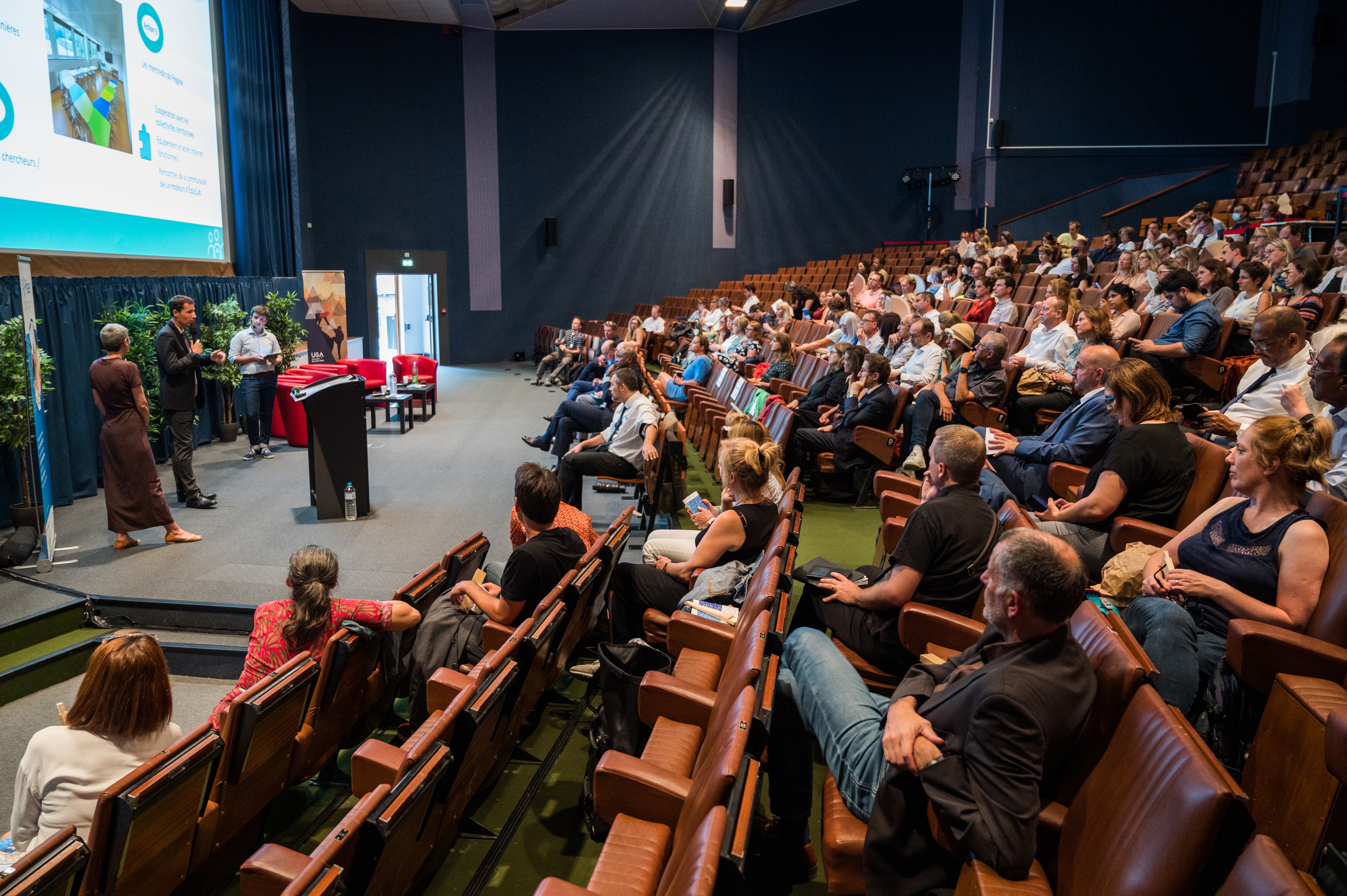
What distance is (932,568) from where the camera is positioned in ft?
8.41

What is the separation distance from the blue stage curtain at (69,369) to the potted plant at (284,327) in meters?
1.77

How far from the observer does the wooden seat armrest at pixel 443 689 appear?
2.38 metres

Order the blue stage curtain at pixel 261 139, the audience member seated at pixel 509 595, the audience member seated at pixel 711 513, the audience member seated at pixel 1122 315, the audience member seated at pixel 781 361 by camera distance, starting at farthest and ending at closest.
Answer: the blue stage curtain at pixel 261 139 < the audience member seated at pixel 781 361 < the audience member seated at pixel 1122 315 < the audience member seated at pixel 711 513 < the audience member seated at pixel 509 595

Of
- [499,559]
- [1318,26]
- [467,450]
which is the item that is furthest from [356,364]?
[1318,26]

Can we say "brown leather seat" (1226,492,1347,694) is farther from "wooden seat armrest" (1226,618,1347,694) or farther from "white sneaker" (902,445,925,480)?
"white sneaker" (902,445,925,480)

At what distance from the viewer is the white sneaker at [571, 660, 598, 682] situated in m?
3.22

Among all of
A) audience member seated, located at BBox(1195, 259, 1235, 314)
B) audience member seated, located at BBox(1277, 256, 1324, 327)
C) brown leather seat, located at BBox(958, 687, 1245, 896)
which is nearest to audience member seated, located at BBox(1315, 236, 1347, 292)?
audience member seated, located at BBox(1277, 256, 1324, 327)

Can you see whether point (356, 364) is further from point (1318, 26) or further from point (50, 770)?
point (1318, 26)

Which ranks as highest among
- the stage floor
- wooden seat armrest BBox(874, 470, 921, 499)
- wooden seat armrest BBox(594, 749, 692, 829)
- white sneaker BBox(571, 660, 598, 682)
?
wooden seat armrest BBox(874, 470, 921, 499)

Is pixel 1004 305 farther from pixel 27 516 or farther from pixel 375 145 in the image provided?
pixel 375 145

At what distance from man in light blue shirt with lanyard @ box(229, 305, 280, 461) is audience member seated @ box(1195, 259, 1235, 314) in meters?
7.59

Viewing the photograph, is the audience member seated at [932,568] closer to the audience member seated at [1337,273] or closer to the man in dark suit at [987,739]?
the man in dark suit at [987,739]

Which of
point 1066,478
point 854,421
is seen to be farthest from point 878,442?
point 1066,478

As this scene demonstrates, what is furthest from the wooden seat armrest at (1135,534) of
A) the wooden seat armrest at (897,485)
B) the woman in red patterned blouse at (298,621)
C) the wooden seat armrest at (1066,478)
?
the woman in red patterned blouse at (298,621)
